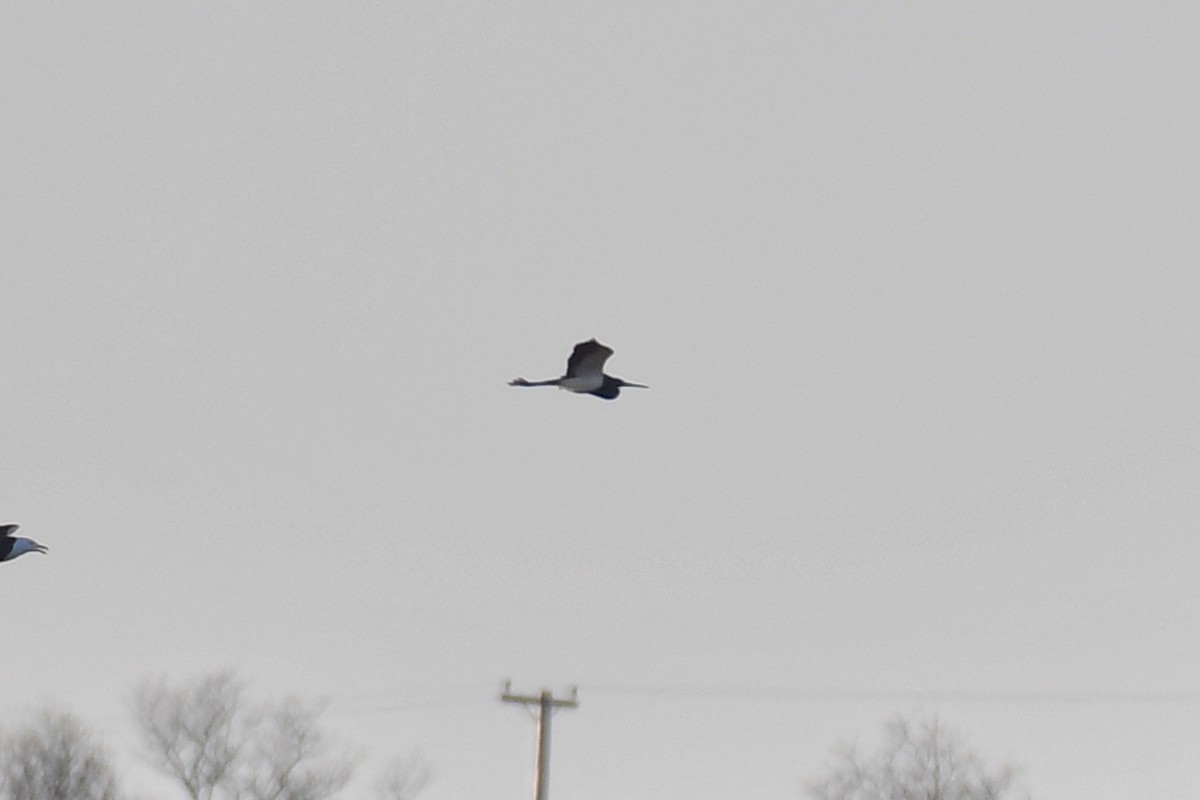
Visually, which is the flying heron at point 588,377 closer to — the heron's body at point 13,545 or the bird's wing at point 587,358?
the bird's wing at point 587,358

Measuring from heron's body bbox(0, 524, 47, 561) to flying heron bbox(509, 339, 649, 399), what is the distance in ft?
25.6

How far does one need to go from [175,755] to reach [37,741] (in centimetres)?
712

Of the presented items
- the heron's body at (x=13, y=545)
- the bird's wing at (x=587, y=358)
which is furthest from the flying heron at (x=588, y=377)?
the heron's body at (x=13, y=545)

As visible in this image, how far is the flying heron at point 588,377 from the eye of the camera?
137 feet

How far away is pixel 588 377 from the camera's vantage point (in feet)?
139

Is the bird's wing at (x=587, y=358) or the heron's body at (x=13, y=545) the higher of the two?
the bird's wing at (x=587, y=358)

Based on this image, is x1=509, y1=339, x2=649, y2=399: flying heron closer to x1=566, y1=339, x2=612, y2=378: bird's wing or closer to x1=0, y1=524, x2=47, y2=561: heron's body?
x1=566, y1=339, x2=612, y2=378: bird's wing

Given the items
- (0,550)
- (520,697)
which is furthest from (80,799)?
(0,550)

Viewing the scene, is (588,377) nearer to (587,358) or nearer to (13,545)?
(587,358)

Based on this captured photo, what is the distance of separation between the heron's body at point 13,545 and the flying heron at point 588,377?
7790mm

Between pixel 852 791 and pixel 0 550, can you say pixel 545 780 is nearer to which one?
pixel 0 550

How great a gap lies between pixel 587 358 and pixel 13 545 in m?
9.29

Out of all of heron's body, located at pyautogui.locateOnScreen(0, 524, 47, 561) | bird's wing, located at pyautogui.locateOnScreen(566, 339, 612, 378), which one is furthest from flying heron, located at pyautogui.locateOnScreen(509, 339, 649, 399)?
heron's body, located at pyautogui.locateOnScreen(0, 524, 47, 561)

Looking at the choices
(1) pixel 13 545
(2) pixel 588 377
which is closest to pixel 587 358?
(2) pixel 588 377
